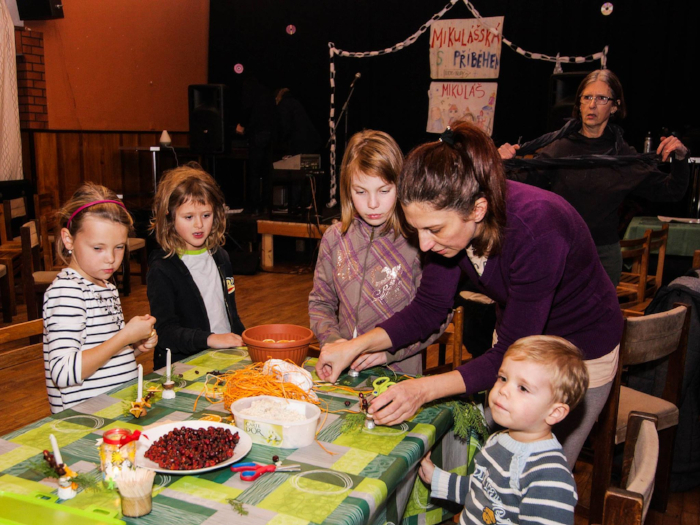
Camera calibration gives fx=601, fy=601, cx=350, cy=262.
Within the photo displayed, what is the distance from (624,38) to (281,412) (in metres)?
6.03

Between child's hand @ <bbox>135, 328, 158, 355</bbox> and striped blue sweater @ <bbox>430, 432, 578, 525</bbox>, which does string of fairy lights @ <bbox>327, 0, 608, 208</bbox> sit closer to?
child's hand @ <bbox>135, 328, 158, 355</bbox>

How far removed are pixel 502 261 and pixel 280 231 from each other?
516 cm

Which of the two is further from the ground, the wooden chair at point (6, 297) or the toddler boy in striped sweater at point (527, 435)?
the toddler boy in striped sweater at point (527, 435)

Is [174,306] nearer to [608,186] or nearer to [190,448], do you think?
[190,448]

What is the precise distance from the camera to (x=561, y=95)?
5.64m

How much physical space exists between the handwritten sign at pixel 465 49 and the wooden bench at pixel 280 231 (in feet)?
7.90

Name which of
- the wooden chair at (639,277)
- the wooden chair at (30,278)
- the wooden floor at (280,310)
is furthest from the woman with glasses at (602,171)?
the wooden chair at (30,278)

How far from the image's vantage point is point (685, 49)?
5688 millimetres

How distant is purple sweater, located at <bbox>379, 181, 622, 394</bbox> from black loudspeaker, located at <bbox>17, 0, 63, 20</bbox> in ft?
20.4

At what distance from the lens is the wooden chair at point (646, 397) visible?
6.04ft

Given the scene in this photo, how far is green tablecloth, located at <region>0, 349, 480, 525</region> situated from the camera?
3.23ft

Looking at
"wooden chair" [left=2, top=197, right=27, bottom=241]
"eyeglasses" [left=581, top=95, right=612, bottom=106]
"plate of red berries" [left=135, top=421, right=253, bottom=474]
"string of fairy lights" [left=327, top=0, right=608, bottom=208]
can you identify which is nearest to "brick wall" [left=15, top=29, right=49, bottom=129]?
"wooden chair" [left=2, top=197, right=27, bottom=241]

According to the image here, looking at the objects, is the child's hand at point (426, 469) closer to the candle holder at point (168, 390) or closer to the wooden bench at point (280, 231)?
the candle holder at point (168, 390)

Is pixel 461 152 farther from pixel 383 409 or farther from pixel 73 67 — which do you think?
pixel 73 67
